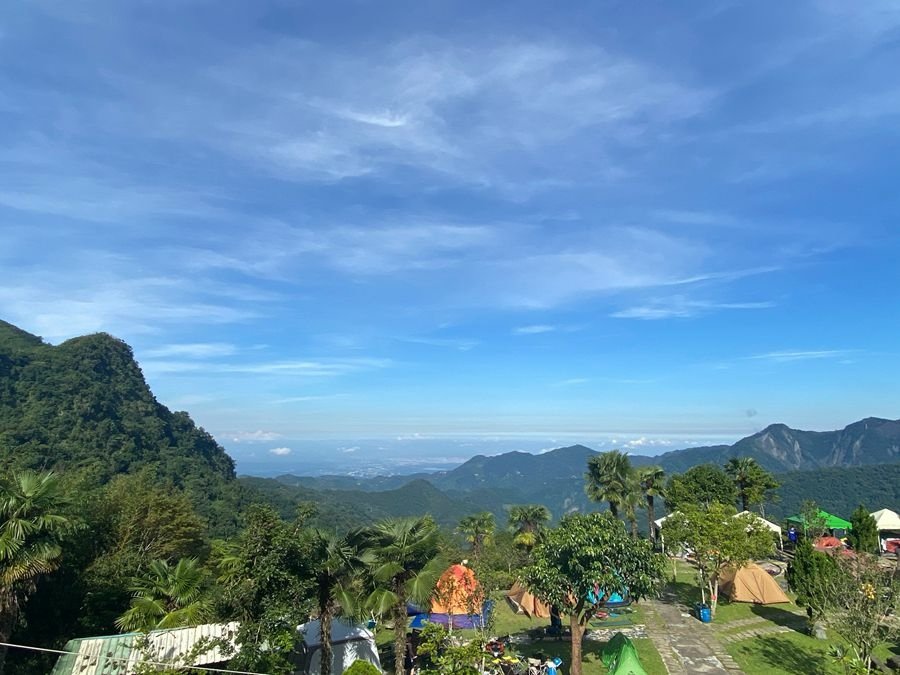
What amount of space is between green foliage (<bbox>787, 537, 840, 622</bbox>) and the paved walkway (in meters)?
4.29

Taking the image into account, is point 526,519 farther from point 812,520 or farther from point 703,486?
point 703,486

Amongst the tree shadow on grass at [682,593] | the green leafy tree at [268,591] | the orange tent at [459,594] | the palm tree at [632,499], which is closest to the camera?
the green leafy tree at [268,591]

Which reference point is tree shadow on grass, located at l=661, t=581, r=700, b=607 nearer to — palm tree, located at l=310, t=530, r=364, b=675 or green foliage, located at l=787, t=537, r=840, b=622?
green foliage, located at l=787, t=537, r=840, b=622

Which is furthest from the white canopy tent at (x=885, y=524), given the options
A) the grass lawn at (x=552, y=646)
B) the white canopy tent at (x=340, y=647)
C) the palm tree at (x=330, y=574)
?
the palm tree at (x=330, y=574)

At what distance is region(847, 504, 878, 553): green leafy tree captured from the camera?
33.1 m

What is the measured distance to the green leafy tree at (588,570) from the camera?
18.1 m

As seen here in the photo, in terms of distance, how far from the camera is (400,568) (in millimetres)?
15984

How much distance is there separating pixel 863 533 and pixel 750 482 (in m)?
15.5

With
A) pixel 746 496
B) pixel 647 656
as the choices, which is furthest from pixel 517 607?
pixel 746 496

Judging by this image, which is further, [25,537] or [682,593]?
[682,593]

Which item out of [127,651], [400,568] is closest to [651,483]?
[400,568]

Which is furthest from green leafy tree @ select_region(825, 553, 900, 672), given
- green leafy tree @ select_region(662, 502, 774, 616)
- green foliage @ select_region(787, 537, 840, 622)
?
green leafy tree @ select_region(662, 502, 774, 616)

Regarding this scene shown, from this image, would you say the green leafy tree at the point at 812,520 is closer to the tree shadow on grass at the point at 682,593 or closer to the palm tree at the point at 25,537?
the tree shadow on grass at the point at 682,593

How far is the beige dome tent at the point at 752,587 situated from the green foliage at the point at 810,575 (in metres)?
4.56
